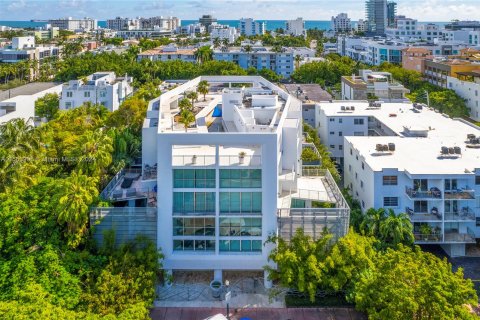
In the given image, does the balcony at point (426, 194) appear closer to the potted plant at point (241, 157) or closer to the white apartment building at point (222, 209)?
the white apartment building at point (222, 209)

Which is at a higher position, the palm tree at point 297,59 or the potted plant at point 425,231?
the palm tree at point 297,59

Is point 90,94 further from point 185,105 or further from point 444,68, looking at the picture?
point 444,68

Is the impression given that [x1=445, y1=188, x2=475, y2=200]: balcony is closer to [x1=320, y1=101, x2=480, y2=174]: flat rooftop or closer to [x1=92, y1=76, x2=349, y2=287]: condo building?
[x1=320, y1=101, x2=480, y2=174]: flat rooftop

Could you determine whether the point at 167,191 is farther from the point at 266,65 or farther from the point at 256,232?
the point at 266,65

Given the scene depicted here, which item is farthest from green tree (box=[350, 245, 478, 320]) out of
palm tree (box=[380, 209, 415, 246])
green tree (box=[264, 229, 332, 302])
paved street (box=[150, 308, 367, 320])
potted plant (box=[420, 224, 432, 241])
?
potted plant (box=[420, 224, 432, 241])

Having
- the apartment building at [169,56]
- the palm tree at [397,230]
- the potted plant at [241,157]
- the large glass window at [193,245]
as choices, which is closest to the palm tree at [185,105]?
the potted plant at [241,157]

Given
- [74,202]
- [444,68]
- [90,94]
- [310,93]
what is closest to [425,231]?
[74,202]

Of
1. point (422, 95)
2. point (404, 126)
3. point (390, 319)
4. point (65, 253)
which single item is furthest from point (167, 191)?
point (422, 95)
